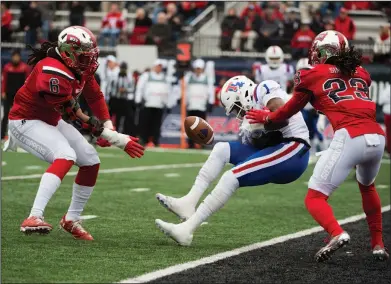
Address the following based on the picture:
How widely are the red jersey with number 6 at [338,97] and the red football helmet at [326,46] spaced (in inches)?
5.5

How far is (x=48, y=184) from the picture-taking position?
6613 mm

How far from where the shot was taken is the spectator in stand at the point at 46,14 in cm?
2230

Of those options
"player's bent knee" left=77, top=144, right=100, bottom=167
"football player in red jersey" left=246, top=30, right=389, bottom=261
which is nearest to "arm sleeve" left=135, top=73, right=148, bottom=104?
"player's bent knee" left=77, top=144, right=100, bottom=167

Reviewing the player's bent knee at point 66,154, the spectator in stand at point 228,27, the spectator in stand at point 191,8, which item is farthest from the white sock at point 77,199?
the spectator in stand at point 191,8

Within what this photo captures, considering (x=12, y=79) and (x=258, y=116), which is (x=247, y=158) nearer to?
(x=258, y=116)

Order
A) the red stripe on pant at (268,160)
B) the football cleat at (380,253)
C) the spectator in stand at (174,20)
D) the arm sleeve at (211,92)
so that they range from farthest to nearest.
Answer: the spectator in stand at (174,20)
the arm sleeve at (211,92)
the red stripe on pant at (268,160)
the football cleat at (380,253)

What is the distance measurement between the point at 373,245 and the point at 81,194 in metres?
2.08

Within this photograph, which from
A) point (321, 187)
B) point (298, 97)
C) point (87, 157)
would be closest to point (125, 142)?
point (87, 157)

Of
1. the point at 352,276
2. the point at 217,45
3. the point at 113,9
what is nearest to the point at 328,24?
the point at 217,45

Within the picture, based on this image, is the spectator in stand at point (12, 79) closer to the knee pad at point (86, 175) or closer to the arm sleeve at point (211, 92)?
the arm sleeve at point (211, 92)

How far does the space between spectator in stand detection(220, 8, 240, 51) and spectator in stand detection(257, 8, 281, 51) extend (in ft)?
1.83

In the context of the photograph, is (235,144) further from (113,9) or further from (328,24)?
(113,9)

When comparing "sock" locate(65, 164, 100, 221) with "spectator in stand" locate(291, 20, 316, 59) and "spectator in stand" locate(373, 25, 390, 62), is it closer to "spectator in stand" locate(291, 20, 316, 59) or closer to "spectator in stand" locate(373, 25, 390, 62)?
"spectator in stand" locate(373, 25, 390, 62)

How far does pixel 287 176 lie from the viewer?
268 inches
